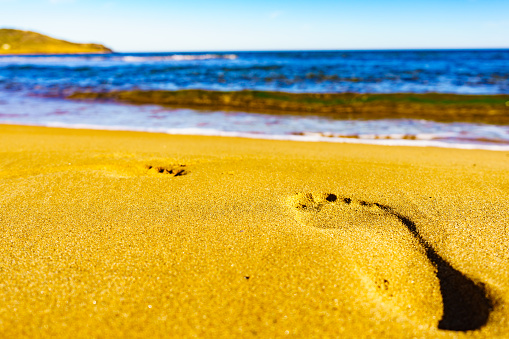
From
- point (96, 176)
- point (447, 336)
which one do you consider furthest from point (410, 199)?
point (96, 176)

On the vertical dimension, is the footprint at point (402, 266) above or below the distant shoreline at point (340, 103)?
above

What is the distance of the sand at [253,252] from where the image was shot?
3.76 ft

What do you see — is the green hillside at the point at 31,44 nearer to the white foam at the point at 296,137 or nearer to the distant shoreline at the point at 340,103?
the distant shoreline at the point at 340,103

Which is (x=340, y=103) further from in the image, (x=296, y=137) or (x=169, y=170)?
(x=169, y=170)

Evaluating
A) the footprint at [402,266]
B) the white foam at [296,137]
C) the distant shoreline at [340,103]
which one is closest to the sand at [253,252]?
the footprint at [402,266]

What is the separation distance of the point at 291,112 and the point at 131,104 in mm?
3708

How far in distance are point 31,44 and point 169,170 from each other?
89902 millimetres

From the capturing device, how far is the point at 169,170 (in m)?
2.61

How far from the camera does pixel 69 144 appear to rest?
3389 mm

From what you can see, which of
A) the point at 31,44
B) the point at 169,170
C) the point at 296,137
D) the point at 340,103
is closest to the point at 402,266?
the point at 169,170

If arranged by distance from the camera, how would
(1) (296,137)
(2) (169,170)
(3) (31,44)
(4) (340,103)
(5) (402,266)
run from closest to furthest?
1. (5) (402,266)
2. (2) (169,170)
3. (1) (296,137)
4. (4) (340,103)
5. (3) (31,44)

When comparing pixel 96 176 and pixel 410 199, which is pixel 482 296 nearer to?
pixel 410 199

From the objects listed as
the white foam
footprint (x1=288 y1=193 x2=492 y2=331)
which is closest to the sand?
footprint (x1=288 y1=193 x2=492 y2=331)

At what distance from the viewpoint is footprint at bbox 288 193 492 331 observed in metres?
1.18
